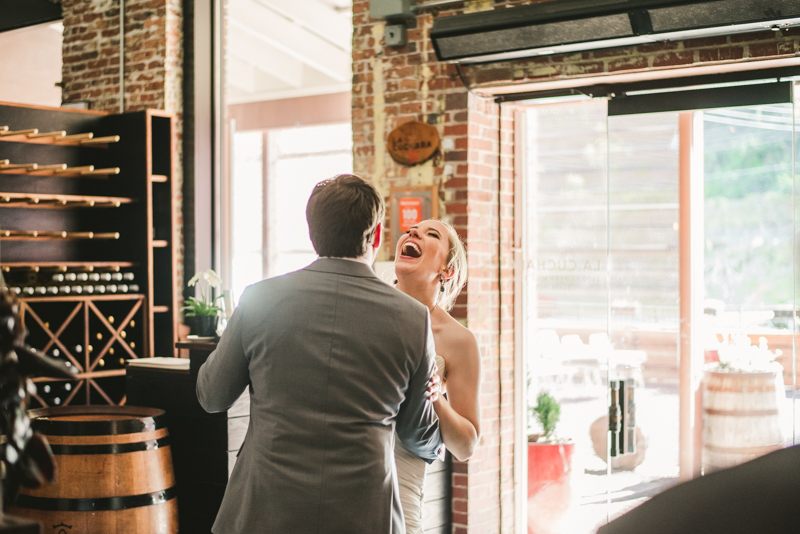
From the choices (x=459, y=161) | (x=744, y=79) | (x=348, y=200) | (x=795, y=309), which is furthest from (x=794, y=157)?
(x=348, y=200)

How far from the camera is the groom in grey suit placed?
5.78 ft

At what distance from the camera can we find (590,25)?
11.4ft

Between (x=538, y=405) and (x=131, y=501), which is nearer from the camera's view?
(x=131, y=501)

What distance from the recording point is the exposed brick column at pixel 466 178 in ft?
13.5

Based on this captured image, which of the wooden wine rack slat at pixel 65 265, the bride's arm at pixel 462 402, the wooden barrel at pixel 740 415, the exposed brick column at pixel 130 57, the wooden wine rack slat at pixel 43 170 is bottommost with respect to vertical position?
the wooden barrel at pixel 740 415

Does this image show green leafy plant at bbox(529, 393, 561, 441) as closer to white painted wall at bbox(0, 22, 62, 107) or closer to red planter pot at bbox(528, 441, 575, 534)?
red planter pot at bbox(528, 441, 575, 534)

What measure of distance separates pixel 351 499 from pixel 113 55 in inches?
198

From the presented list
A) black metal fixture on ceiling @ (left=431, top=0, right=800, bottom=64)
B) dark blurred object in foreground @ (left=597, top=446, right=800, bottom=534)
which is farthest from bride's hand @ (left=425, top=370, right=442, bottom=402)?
black metal fixture on ceiling @ (left=431, top=0, right=800, bottom=64)

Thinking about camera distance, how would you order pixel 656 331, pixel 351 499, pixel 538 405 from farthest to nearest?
pixel 538 405
pixel 656 331
pixel 351 499

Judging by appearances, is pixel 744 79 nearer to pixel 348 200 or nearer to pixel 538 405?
pixel 538 405

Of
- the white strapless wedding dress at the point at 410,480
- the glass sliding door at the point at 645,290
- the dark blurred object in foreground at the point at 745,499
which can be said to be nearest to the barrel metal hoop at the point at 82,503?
the white strapless wedding dress at the point at 410,480

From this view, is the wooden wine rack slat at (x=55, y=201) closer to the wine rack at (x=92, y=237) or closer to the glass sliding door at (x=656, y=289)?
the wine rack at (x=92, y=237)

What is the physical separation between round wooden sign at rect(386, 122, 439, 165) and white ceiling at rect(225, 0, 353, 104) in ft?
6.96

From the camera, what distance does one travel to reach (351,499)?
1.77 m
